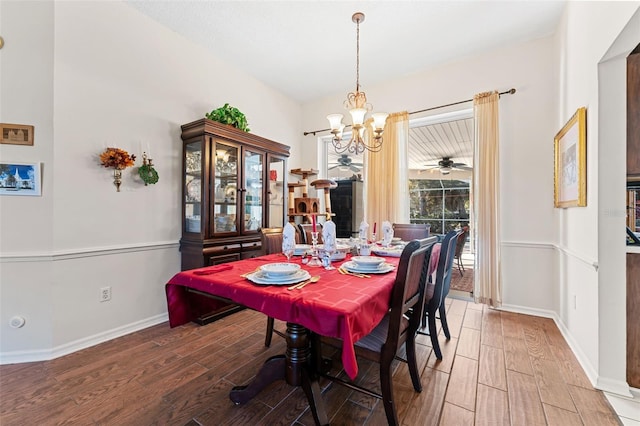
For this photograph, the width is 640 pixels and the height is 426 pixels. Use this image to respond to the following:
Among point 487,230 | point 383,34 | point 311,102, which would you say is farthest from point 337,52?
point 487,230

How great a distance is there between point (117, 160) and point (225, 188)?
964 millimetres

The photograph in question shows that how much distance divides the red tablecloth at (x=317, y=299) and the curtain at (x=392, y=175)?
2.15m

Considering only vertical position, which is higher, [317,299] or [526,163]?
[526,163]

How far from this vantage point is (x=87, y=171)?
2209 millimetres

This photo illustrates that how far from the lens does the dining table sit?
1030 mm

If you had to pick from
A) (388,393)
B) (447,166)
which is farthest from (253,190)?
(447,166)

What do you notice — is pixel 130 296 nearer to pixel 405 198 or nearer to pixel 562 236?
pixel 405 198

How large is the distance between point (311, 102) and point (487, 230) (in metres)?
3.16

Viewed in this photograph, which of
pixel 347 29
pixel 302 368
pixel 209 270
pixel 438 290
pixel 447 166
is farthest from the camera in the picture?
pixel 447 166

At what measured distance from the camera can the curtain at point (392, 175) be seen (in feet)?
11.6

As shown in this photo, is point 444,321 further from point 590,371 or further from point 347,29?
point 347,29

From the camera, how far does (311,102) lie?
4.46 m

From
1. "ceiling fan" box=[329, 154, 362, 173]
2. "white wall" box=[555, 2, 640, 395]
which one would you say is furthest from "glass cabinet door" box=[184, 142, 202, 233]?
"white wall" box=[555, 2, 640, 395]

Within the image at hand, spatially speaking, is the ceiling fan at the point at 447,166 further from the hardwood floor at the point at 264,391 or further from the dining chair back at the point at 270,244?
the dining chair back at the point at 270,244
